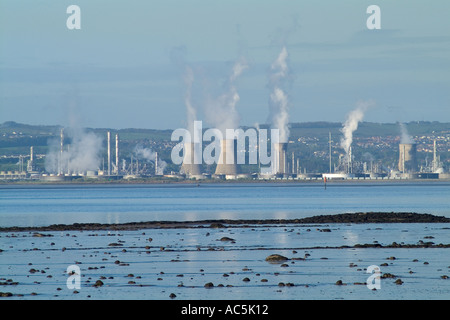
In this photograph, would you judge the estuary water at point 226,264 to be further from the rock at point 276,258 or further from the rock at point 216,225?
the rock at point 216,225

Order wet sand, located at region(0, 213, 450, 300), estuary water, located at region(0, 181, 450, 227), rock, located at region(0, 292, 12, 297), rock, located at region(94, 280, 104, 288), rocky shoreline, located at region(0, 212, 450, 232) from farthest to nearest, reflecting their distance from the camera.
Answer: estuary water, located at region(0, 181, 450, 227) < rocky shoreline, located at region(0, 212, 450, 232) < rock, located at region(94, 280, 104, 288) < wet sand, located at region(0, 213, 450, 300) < rock, located at region(0, 292, 12, 297)

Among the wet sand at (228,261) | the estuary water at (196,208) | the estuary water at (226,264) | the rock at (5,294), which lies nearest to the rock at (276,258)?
the wet sand at (228,261)

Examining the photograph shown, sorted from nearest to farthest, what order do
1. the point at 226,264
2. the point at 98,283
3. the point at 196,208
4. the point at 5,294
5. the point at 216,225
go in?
the point at 5,294 → the point at 98,283 → the point at 226,264 → the point at 216,225 → the point at 196,208

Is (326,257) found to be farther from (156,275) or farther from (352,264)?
A: (156,275)

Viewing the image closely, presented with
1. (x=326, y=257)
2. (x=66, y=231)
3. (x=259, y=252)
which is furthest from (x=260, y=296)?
(x=66, y=231)

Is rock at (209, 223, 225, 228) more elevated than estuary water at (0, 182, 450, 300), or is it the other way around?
rock at (209, 223, 225, 228)

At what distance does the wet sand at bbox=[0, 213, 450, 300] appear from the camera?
2475 centimetres

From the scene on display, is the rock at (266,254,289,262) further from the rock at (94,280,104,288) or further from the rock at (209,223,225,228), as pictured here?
the rock at (209,223,225,228)

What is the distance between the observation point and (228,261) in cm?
3259

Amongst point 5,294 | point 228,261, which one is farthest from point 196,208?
point 5,294

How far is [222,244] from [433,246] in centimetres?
938

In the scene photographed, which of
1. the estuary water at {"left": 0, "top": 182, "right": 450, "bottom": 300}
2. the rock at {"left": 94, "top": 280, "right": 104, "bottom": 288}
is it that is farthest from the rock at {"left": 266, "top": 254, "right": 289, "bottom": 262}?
the rock at {"left": 94, "top": 280, "right": 104, "bottom": 288}

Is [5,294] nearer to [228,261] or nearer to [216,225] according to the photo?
[228,261]

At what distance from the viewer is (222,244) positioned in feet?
131
